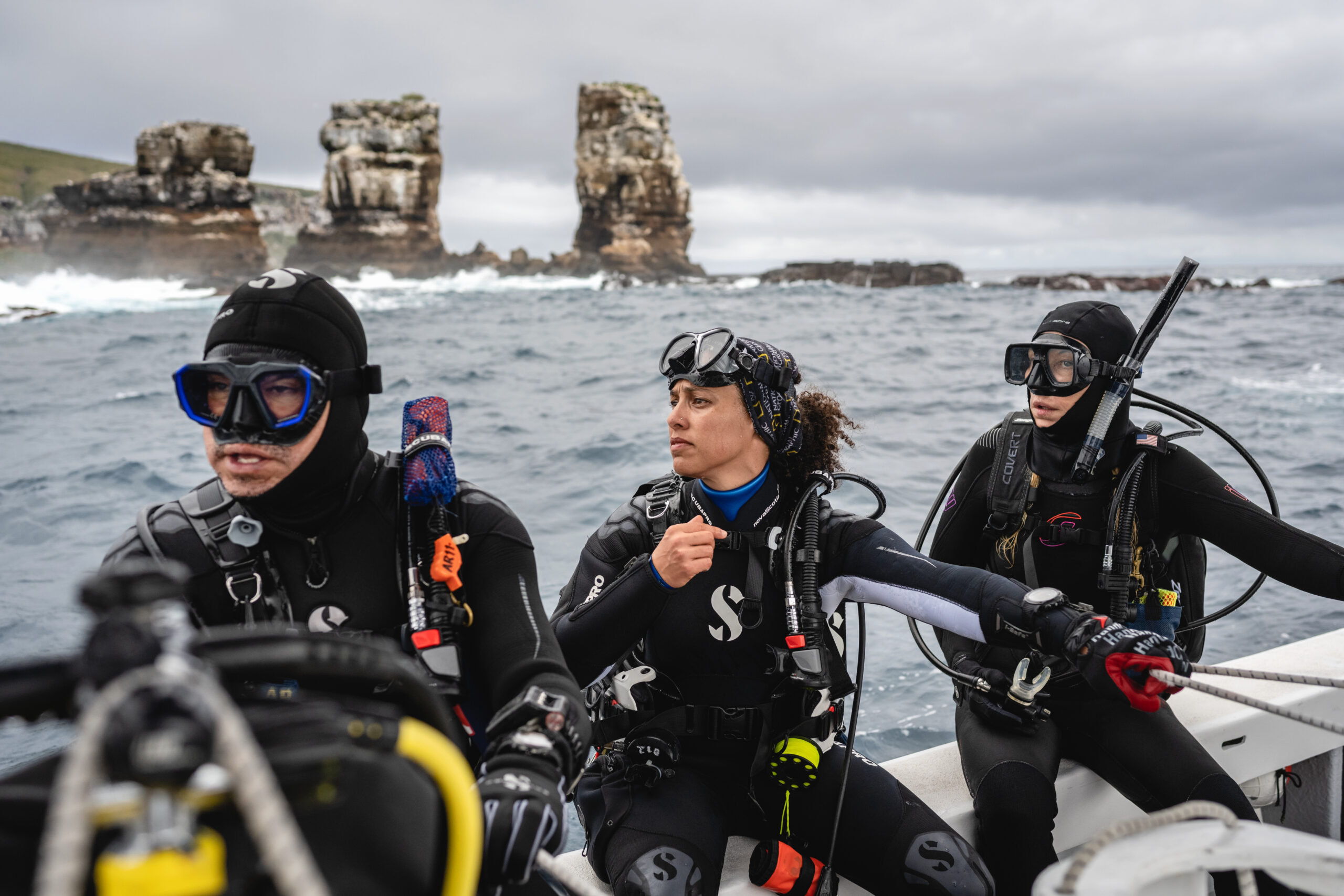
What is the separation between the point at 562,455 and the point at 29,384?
40.0 feet

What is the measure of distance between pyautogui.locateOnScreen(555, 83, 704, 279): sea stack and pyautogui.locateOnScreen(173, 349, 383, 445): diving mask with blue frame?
221ft

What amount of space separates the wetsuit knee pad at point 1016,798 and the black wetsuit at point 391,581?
138cm

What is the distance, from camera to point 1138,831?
146 cm

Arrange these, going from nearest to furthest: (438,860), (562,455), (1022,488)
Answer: (438,860), (1022,488), (562,455)

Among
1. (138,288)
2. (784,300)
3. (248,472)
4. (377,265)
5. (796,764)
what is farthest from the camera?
(377,265)

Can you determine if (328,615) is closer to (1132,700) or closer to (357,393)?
(357,393)

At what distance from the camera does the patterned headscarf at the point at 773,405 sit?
2.80 meters

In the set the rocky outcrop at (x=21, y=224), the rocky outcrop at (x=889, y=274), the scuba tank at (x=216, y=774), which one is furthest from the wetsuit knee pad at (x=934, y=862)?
the rocky outcrop at (x=21, y=224)

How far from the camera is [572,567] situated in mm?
7129

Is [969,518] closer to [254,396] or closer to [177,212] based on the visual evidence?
[254,396]

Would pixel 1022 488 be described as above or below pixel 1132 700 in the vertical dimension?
above

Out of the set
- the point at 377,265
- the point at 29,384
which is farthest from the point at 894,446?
the point at 377,265

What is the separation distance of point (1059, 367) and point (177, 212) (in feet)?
215

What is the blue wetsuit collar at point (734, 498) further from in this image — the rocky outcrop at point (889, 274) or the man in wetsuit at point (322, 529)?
the rocky outcrop at point (889, 274)
